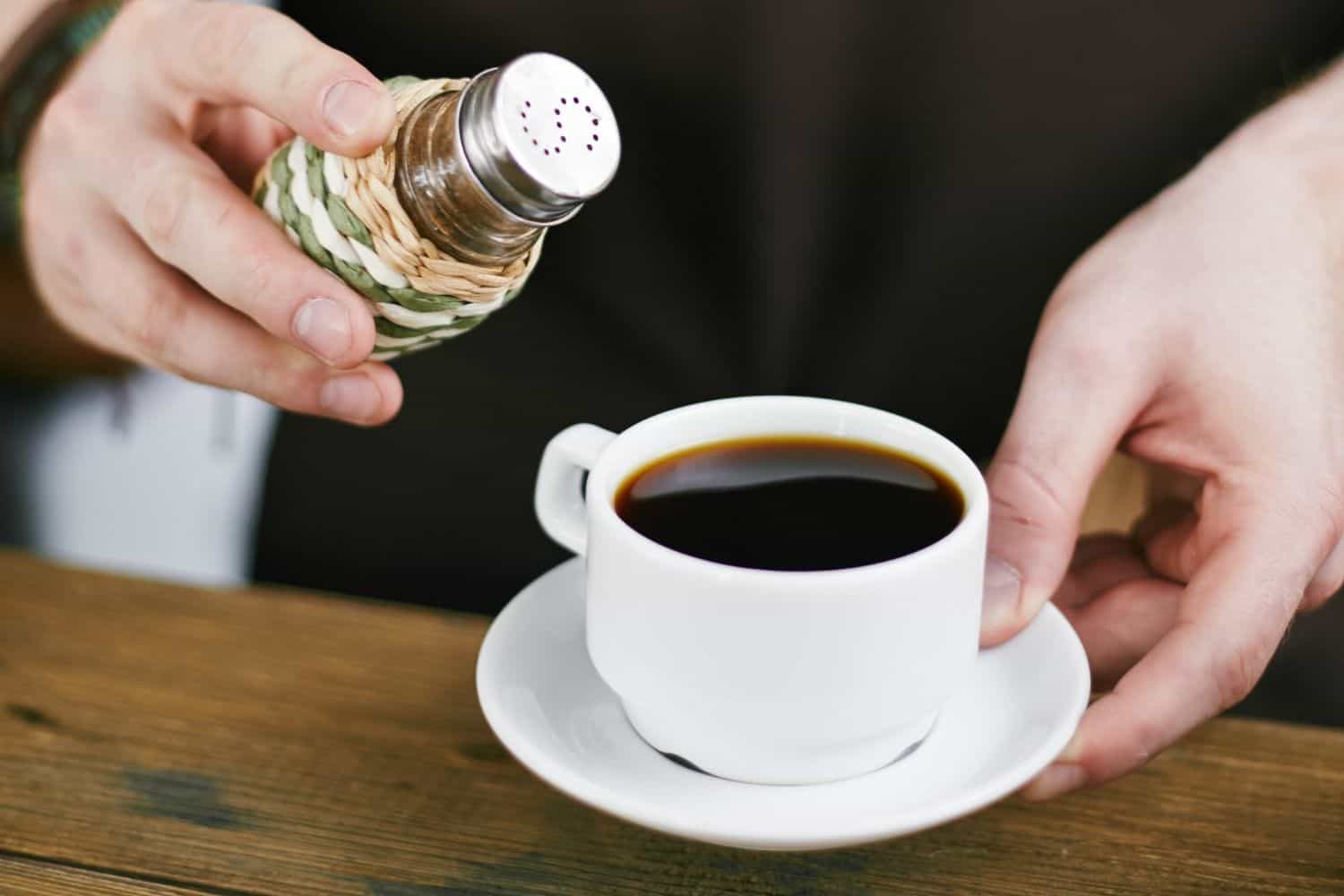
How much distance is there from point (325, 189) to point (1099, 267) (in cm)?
46

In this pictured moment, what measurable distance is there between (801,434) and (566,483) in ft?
0.41

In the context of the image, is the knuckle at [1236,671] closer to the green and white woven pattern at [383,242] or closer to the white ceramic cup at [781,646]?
the white ceramic cup at [781,646]

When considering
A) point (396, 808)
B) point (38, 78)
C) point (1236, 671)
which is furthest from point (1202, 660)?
point (38, 78)

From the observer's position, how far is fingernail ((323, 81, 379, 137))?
56 cm

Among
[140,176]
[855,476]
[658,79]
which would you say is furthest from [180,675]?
[658,79]

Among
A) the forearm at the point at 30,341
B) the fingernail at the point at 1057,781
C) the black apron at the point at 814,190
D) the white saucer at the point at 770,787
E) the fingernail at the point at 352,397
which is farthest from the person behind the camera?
the forearm at the point at 30,341

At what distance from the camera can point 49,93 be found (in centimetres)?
80

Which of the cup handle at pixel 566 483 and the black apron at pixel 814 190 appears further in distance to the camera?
the black apron at pixel 814 190

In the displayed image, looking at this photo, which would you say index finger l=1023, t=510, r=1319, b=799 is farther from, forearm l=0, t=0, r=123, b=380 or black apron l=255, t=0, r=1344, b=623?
forearm l=0, t=0, r=123, b=380

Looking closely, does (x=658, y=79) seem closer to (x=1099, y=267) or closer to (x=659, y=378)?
(x=659, y=378)

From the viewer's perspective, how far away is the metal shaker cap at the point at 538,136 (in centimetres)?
52

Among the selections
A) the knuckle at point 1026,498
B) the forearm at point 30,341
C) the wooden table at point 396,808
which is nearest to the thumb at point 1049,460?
the knuckle at point 1026,498

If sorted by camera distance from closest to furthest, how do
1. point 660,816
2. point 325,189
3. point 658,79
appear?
point 660,816, point 325,189, point 658,79

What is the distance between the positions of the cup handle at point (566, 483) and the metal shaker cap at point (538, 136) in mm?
130
